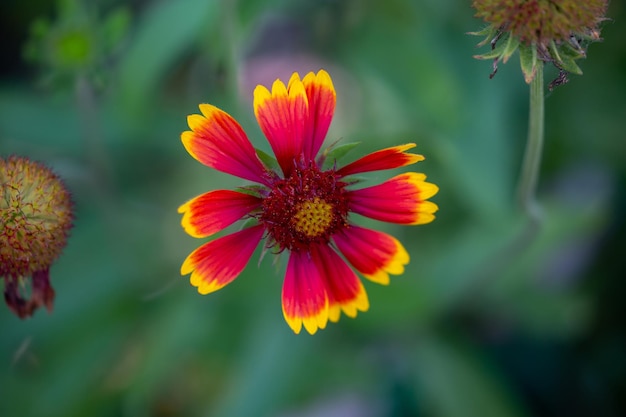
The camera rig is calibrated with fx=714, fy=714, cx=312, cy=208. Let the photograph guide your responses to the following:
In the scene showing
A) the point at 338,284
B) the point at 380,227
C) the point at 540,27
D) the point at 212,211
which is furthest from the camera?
the point at 380,227

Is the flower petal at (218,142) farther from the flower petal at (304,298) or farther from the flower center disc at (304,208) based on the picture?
the flower petal at (304,298)

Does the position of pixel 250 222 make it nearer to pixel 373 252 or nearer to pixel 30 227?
pixel 373 252

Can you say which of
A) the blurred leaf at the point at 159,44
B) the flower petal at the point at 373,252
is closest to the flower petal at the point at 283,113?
the flower petal at the point at 373,252

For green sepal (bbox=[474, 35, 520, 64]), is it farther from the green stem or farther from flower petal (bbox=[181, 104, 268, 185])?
flower petal (bbox=[181, 104, 268, 185])

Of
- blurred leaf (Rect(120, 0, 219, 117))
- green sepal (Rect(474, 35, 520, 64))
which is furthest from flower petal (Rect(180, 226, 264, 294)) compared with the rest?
blurred leaf (Rect(120, 0, 219, 117))

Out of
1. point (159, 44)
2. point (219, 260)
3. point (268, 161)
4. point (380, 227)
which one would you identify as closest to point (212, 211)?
point (219, 260)

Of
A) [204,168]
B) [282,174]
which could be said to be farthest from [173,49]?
[282,174]
